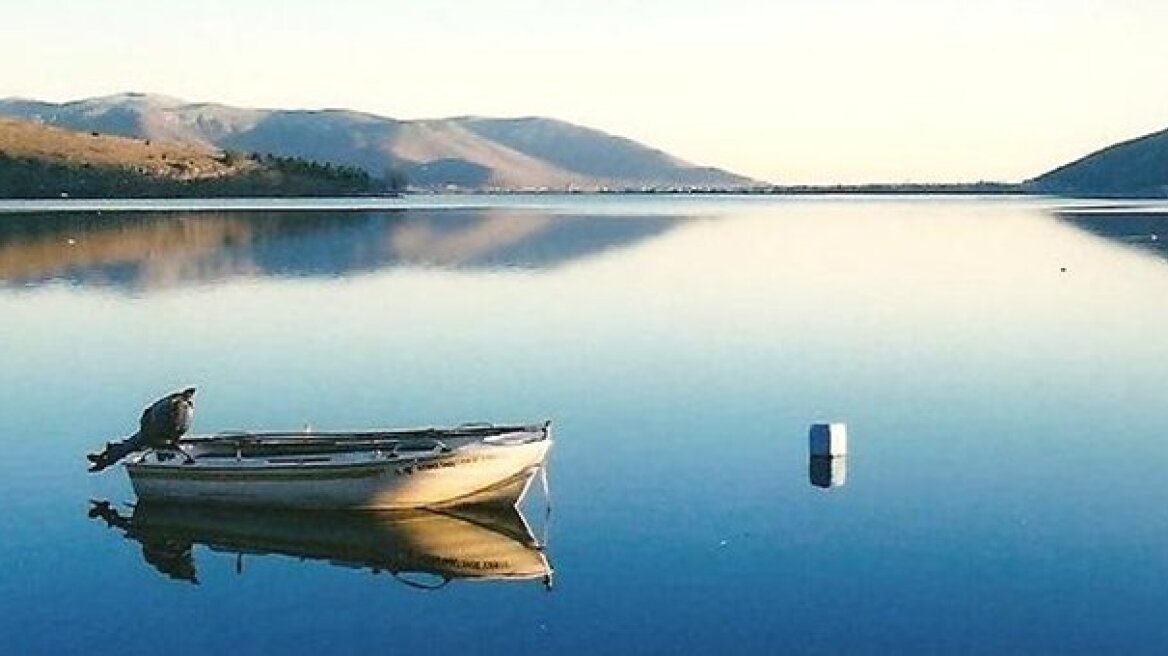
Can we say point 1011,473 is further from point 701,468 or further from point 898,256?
point 898,256

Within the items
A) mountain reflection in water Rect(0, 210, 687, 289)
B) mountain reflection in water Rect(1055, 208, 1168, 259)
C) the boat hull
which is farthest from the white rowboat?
mountain reflection in water Rect(1055, 208, 1168, 259)

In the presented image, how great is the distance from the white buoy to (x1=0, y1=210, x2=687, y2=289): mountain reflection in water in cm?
4408

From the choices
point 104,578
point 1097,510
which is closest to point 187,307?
point 104,578

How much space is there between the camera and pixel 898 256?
88375 millimetres

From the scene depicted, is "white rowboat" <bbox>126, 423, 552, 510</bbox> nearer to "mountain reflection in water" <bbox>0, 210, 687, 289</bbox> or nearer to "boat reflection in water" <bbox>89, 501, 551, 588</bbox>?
"boat reflection in water" <bbox>89, 501, 551, 588</bbox>

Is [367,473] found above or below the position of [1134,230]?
below

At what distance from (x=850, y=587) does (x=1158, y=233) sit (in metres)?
103

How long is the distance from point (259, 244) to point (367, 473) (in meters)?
73.0

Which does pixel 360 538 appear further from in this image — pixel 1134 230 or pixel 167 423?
pixel 1134 230

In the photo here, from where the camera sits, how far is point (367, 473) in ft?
72.2

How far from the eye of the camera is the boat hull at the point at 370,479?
22.1 meters

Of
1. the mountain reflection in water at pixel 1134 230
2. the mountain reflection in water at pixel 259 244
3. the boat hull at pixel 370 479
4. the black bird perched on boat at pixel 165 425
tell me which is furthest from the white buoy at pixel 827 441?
the mountain reflection in water at pixel 1134 230

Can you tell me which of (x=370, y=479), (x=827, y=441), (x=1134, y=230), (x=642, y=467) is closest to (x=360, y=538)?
(x=370, y=479)

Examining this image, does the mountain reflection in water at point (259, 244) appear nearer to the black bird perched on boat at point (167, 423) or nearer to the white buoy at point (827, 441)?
the black bird perched on boat at point (167, 423)
